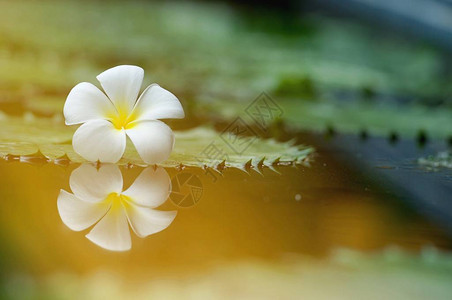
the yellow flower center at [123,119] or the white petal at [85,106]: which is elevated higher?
the white petal at [85,106]

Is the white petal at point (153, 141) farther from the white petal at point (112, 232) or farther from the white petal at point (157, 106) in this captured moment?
the white petal at point (112, 232)

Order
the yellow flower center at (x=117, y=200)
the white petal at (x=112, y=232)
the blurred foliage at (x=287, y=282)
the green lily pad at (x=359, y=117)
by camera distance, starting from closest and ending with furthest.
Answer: the blurred foliage at (x=287, y=282)
the white petal at (x=112, y=232)
the yellow flower center at (x=117, y=200)
the green lily pad at (x=359, y=117)

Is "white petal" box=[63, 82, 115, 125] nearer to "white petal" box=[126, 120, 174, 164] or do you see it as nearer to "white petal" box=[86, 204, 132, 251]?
"white petal" box=[126, 120, 174, 164]

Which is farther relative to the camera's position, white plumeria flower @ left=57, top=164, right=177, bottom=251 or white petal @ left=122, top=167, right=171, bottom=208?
white petal @ left=122, top=167, right=171, bottom=208

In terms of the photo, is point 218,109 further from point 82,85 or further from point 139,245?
point 139,245

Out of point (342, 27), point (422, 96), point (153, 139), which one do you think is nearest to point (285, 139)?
point (153, 139)

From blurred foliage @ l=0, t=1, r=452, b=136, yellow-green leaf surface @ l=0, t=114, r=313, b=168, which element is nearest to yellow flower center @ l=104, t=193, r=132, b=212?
yellow-green leaf surface @ l=0, t=114, r=313, b=168

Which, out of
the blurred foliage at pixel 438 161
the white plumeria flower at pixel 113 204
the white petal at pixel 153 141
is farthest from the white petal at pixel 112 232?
the blurred foliage at pixel 438 161
